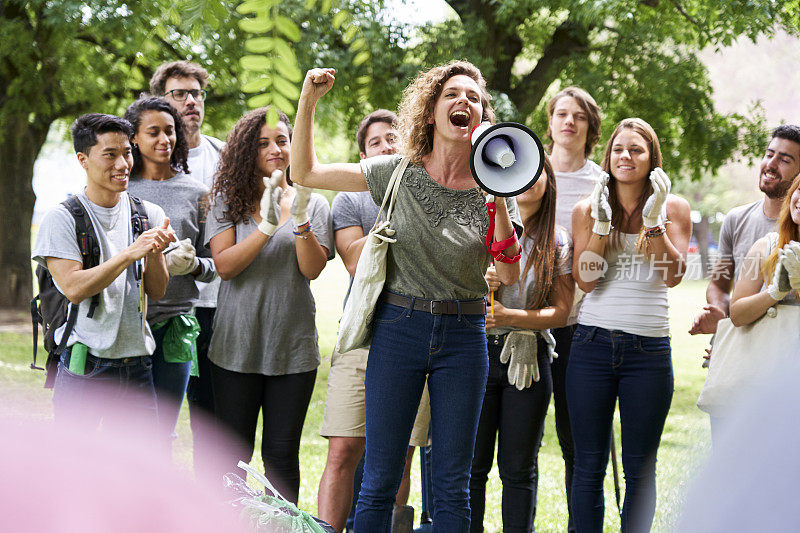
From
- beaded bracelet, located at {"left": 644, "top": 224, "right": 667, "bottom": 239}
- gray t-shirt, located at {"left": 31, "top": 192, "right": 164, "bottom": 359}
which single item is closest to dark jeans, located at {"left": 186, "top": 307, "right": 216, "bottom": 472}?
gray t-shirt, located at {"left": 31, "top": 192, "right": 164, "bottom": 359}

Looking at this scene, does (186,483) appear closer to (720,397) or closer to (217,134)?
(720,397)

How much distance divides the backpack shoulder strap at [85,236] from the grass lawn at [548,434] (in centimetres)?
51

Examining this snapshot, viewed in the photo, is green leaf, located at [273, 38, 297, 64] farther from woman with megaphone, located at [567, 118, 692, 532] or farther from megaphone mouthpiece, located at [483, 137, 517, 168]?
woman with megaphone, located at [567, 118, 692, 532]

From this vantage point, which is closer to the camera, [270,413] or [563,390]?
[270,413]

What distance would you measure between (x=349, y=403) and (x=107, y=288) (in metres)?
1.04

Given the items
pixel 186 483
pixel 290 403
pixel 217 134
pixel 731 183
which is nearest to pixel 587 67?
pixel 217 134

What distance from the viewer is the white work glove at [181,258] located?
10.6 ft

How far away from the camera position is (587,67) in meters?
8.05

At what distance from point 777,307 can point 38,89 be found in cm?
835

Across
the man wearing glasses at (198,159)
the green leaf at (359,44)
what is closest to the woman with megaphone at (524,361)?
the man wearing glasses at (198,159)

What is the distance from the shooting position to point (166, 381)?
3346 millimetres

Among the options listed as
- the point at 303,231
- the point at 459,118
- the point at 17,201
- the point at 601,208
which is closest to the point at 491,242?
the point at 459,118

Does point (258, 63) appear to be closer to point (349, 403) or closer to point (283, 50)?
point (283, 50)

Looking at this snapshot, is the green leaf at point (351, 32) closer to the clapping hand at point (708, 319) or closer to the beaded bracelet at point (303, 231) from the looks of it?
the beaded bracelet at point (303, 231)
